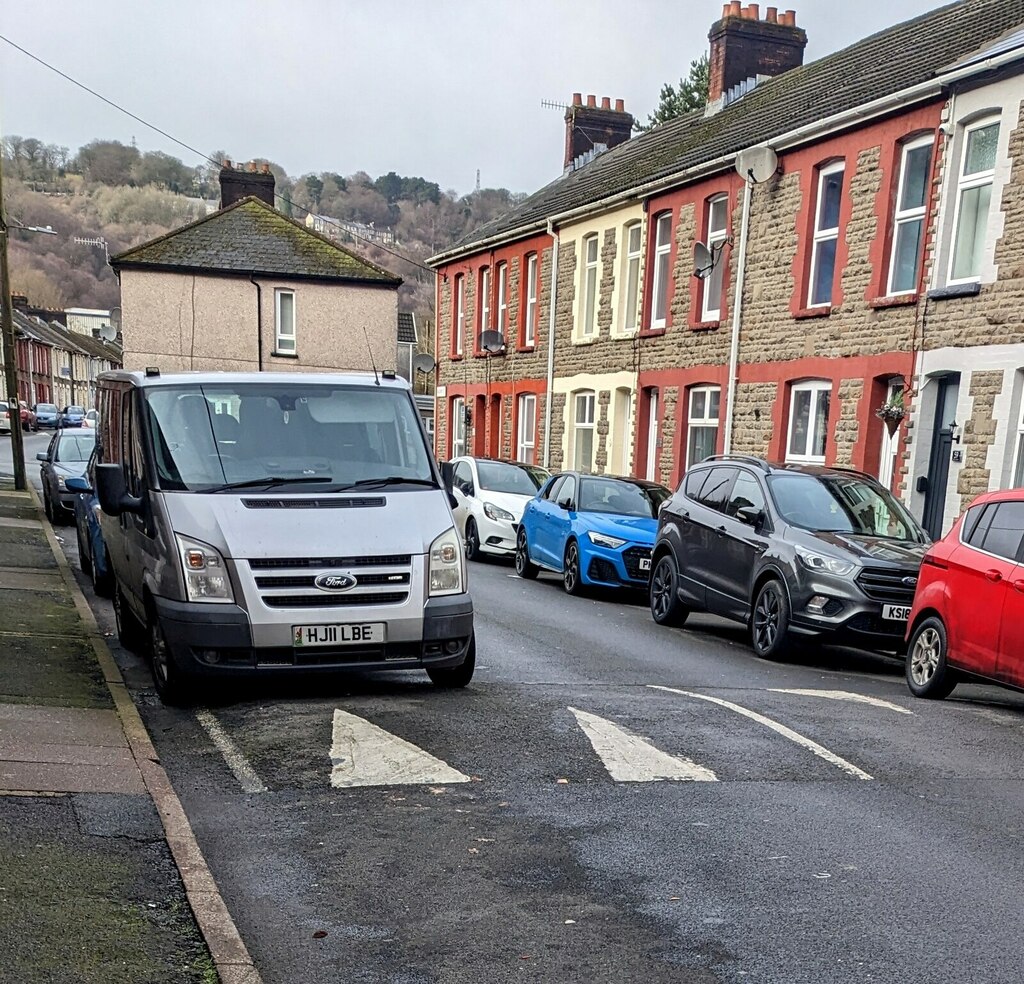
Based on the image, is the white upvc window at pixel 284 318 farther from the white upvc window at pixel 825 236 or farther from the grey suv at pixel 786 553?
the grey suv at pixel 786 553

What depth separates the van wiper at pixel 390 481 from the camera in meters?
7.86

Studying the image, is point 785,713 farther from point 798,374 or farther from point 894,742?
point 798,374

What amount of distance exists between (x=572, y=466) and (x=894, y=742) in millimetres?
21408

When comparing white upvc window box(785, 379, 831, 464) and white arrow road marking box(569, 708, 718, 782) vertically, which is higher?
white upvc window box(785, 379, 831, 464)

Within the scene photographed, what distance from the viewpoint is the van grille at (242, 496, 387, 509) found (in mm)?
7398

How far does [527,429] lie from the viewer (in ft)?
103

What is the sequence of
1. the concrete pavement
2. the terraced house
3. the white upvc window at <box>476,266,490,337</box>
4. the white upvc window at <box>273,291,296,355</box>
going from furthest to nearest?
the white upvc window at <box>273,291,296,355</box> → the white upvc window at <box>476,266,490,337</box> → the terraced house → the concrete pavement

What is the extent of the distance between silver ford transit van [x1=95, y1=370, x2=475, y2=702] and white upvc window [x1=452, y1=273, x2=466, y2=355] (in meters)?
27.8

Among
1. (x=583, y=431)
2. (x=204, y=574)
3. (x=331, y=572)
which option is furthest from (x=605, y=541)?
(x=583, y=431)

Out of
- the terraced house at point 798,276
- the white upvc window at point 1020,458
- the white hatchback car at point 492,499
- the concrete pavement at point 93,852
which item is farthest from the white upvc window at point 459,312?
the concrete pavement at point 93,852

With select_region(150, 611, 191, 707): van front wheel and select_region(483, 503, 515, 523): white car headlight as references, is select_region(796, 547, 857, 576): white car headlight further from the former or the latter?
select_region(483, 503, 515, 523): white car headlight

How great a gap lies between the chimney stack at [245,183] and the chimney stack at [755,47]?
61.9 feet

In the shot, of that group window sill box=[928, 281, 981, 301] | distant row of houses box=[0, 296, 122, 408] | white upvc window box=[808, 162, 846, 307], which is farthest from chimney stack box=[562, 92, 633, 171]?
distant row of houses box=[0, 296, 122, 408]

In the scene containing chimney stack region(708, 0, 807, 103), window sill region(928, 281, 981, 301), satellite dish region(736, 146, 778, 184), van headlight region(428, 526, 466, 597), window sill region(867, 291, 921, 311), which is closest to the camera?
van headlight region(428, 526, 466, 597)
